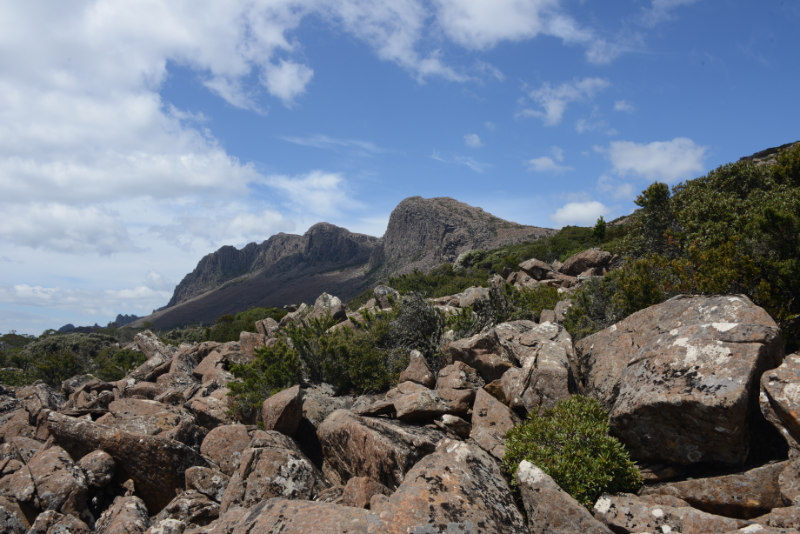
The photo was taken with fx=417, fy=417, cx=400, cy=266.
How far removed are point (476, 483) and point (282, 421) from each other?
5.50m

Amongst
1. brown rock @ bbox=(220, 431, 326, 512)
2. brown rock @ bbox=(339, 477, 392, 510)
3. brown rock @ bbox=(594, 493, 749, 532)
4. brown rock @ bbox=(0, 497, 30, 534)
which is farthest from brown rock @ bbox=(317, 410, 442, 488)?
brown rock @ bbox=(0, 497, 30, 534)

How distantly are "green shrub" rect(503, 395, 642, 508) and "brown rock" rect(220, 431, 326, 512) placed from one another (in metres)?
3.78

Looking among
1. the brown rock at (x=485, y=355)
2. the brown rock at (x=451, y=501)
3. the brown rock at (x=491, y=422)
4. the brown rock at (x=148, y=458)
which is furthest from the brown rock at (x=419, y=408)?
the brown rock at (x=148, y=458)

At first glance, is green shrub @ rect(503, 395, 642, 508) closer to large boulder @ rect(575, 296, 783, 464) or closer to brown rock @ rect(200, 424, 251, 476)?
large boulder @ rect(575, 296, 783, 464)

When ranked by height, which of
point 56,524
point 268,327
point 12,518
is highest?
point 268,327

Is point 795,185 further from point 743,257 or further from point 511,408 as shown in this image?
point 511,408

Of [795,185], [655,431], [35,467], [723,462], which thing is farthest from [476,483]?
[795,185]

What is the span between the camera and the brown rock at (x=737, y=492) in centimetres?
503

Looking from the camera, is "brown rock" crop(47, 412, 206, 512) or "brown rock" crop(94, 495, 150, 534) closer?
"brown rock" crop(94, 495, 150, 534)

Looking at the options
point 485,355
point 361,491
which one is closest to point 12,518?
point 361,491

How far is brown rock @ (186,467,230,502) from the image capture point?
8242 mm

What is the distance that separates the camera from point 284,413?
943 centimetres

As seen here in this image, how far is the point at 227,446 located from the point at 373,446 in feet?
14.6

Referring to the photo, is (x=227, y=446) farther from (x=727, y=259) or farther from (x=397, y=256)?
(x=397, y=256)
